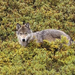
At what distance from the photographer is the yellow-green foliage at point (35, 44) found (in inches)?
299

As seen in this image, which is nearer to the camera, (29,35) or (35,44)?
(35,44)

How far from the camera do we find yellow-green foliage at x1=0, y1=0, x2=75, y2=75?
7.60m

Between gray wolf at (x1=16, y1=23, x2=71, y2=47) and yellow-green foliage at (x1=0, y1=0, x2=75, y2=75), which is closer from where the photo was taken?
yellow-green foliage at (x1=0, y1=0, x2=75, y2=75)

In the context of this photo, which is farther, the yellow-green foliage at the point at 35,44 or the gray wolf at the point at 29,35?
the gray wolf at the point at 29,35

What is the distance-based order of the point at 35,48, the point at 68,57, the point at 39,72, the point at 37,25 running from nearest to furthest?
the point at 39,72
the point at 68,57
the point at 35,48
the point at 37,25

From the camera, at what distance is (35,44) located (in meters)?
9.65

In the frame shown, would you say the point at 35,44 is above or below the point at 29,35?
below

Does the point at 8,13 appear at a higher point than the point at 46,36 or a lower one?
higher

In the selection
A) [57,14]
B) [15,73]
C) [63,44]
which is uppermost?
[57,14]

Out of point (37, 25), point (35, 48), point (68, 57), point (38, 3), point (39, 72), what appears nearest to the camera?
point (39, 72)

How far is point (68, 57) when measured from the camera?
27.2 ft

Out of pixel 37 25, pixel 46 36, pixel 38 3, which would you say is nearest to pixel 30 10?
pixel 38 3

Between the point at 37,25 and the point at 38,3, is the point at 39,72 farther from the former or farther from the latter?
the point at 38,3

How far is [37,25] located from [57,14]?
2.21m
